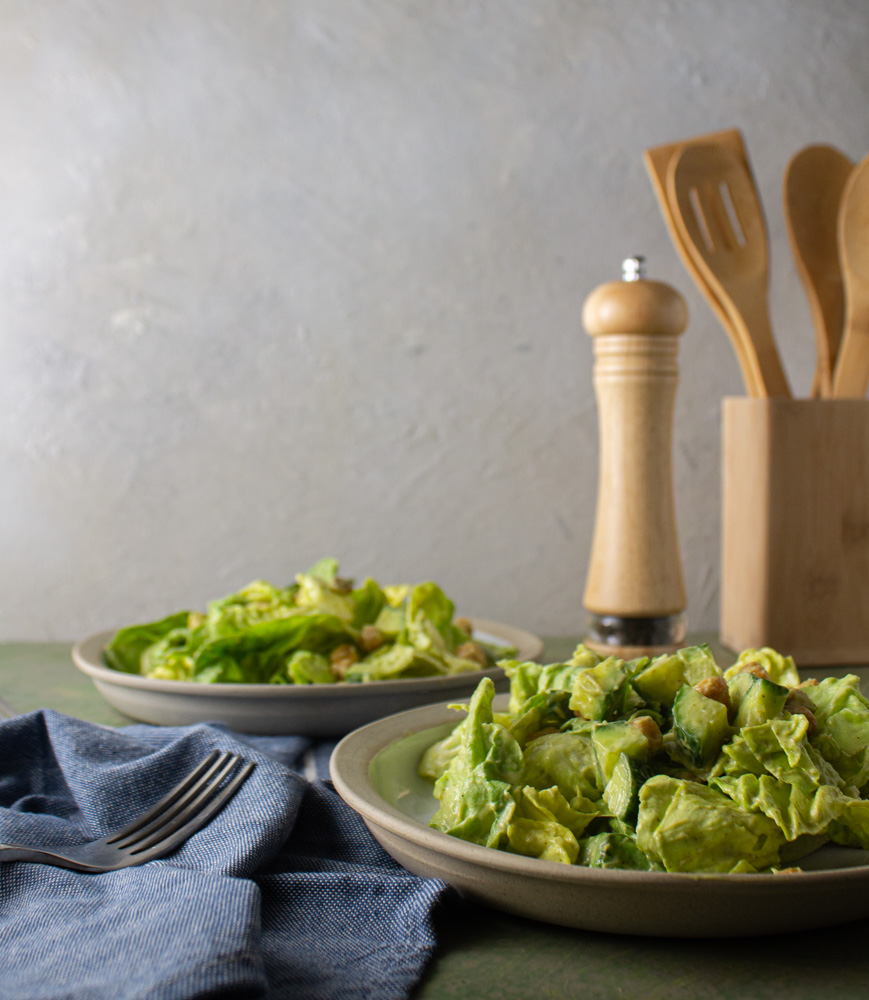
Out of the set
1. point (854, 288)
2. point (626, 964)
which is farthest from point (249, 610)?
point (854, 288)

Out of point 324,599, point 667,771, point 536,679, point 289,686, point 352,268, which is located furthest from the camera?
point 352,268

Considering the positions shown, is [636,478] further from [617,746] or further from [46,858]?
[46,858]

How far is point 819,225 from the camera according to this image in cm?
110

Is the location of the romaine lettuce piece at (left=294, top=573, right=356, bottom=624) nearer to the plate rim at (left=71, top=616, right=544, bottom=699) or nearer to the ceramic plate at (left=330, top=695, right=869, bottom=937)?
the plate rim at (left=71, top=616, right=544, bottom=699)

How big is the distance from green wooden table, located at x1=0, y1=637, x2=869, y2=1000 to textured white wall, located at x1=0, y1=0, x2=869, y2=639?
942 millimetres

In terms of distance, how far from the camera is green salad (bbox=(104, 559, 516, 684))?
85 cm

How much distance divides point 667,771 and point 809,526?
0.55 m

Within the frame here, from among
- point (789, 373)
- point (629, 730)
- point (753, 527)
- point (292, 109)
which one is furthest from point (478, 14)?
point (629, 730)

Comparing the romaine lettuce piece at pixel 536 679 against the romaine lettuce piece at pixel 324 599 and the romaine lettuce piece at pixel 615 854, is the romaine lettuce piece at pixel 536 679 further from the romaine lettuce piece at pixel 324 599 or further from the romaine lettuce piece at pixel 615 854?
the romaine lettuce piece at pixel 324 599

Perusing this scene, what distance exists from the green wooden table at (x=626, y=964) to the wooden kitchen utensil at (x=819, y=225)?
2.47 ft

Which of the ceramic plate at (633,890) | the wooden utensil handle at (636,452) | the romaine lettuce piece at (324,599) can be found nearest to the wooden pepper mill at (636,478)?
the wooden utensil handle at (636,452)

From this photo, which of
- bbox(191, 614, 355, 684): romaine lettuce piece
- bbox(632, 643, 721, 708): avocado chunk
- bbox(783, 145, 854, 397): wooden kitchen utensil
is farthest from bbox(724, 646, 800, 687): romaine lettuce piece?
bbox(783, 145, 854, 397): wooden kitchen utensil

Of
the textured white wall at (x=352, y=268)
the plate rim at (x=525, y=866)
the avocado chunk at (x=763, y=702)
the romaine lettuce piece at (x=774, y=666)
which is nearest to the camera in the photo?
the plate rim at (x=525, y=866)

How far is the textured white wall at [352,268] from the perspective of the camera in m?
1.35
